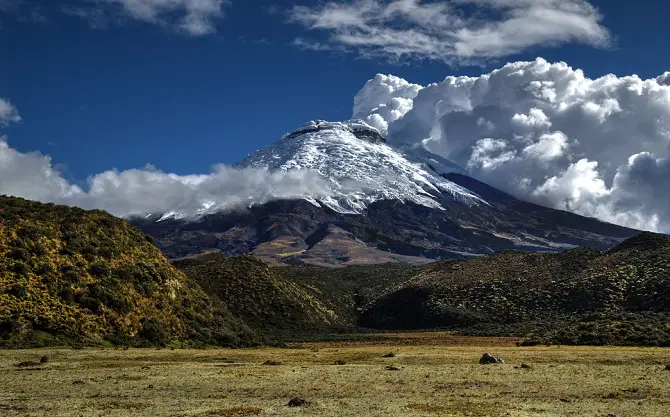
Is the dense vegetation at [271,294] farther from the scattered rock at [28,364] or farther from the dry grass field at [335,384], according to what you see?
the scattered rock at [28,364]

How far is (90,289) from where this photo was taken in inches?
2997

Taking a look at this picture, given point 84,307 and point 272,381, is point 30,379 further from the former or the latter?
point 84,307

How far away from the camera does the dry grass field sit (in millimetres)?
33625

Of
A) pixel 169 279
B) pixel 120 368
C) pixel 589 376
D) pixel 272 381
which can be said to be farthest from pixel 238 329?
pixel 589 376

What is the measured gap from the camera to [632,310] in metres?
105

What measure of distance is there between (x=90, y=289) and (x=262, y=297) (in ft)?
154

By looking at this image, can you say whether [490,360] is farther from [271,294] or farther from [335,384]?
[271,294]

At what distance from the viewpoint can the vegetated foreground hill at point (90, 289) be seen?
68000mm

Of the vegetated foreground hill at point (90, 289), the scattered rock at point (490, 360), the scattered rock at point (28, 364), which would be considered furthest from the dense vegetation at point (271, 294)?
the scattered rock at point (490, 360)

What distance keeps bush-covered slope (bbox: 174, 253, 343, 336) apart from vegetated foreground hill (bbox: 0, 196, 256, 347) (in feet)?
60.1

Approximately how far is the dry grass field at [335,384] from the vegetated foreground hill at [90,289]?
8.30 meters

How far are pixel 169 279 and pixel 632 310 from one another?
6827cm

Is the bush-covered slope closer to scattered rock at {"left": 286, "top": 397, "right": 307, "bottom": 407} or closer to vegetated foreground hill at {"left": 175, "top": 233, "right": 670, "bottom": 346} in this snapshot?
vegetated foreground hill at {"left": 175, "top": 233, "right": 670, "bottom": 346}

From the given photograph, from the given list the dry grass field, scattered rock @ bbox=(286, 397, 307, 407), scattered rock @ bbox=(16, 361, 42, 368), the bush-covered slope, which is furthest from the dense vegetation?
scattered rock @ bbox=(286, 397, 307, 407)
